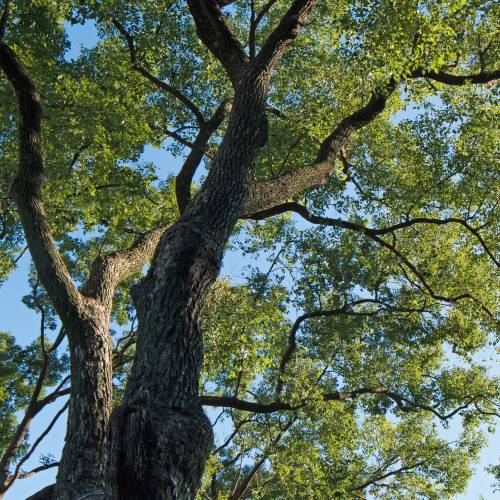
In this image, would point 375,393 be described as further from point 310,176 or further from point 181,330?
point 181,330

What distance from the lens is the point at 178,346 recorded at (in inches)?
199

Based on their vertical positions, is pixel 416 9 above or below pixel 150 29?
below

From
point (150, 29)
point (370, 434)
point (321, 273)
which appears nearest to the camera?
point (150, 29)

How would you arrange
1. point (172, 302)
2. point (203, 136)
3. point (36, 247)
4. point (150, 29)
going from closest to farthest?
point (172, 302) < point (36, 247) < point (203, 136) < point (150, 29)

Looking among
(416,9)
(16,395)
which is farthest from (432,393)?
(16,395)

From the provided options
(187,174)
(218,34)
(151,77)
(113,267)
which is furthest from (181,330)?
(151,77)

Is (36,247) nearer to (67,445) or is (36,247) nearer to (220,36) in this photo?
(67,445)

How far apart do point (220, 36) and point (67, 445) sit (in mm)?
5618

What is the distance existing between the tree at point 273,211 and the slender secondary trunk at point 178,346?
0.03 m

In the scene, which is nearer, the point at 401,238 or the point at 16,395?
the point at 401,238

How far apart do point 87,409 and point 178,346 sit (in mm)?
2685

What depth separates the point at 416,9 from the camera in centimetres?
967

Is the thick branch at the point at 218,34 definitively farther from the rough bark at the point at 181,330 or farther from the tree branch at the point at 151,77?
the tree branch at the point at 151,77

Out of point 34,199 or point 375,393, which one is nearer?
point 34,199
